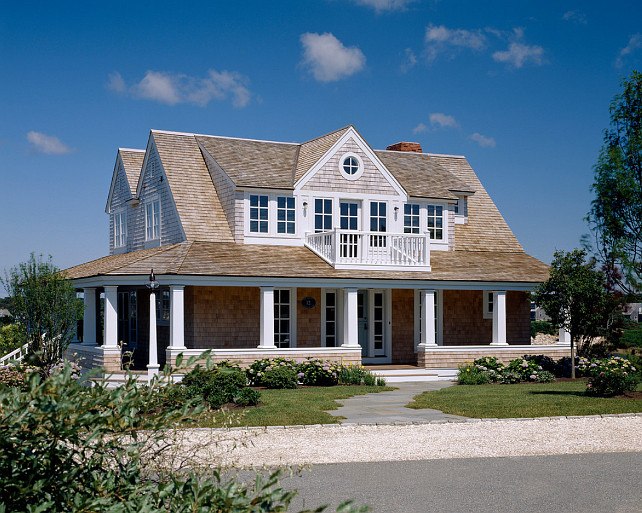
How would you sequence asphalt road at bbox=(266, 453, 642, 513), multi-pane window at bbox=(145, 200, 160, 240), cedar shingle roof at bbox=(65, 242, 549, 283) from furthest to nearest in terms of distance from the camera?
multi-pane window at bbox=(145, 200, 160, 240) → cedar shingle roof at bbox=(65, 242, 549, 283) → asphalt road at bbox=(266, 453, 642, 513)

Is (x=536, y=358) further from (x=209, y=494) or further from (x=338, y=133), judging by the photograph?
(x=209, y=494)

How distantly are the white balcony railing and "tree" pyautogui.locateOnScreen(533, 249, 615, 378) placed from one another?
410 centimetres

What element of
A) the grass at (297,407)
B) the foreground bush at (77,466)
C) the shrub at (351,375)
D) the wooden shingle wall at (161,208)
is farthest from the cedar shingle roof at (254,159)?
the foreground bush at (77,466)

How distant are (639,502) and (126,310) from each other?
23257 mm

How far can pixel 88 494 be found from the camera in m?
4.29

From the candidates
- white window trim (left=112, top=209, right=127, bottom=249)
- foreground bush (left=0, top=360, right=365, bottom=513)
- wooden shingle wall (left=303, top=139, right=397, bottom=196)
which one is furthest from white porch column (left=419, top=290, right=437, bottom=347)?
foreground bush (left=0, top=360, right=365, bottom=513)

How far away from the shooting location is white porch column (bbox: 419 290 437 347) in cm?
2467

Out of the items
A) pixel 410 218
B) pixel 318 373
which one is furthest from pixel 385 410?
pixel 410 218

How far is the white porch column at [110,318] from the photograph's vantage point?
22391mm

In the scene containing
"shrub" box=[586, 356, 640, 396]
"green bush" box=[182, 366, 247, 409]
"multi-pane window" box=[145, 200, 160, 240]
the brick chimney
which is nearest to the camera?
"green bush" box=[182, 366, 247, 409]

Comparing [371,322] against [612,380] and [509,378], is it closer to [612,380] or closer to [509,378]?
→ [509,378]

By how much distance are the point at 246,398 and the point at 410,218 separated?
13107mm

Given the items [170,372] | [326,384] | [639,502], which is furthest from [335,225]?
[170,372]

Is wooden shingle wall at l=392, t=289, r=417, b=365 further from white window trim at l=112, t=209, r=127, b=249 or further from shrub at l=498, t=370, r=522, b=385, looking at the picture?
white window trim at l=112, t=209, r=127, b=249
